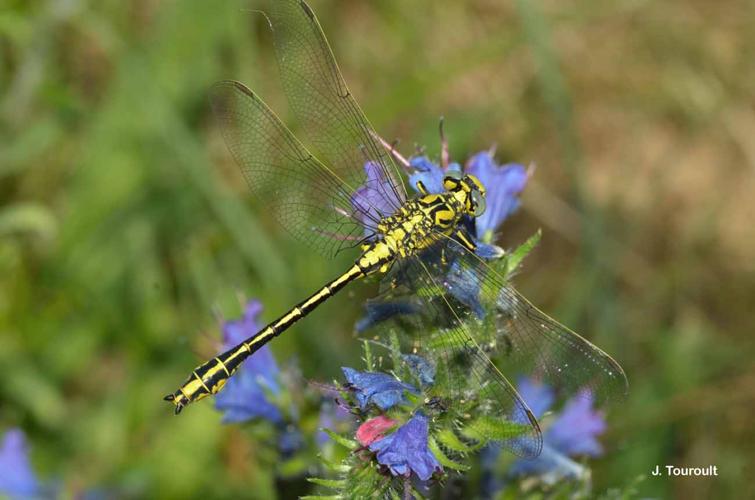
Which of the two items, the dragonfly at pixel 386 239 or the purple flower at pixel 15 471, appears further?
the purple flower at pixel 15 471


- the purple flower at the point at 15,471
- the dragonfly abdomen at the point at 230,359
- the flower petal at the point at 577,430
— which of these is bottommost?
the flower petal at the point at 577,430

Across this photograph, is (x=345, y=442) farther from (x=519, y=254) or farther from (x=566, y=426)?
(x=566, y=426)

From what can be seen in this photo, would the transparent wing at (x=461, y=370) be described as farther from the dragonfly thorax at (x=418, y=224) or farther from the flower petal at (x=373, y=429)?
the dragonfly thorax at (x=418, y=224)

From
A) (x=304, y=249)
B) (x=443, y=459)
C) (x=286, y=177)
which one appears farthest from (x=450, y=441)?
(x=304, y=249)

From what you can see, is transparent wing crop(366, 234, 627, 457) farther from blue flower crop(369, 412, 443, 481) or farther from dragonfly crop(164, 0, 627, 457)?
blue flower crop(369, 412, 443, 481)

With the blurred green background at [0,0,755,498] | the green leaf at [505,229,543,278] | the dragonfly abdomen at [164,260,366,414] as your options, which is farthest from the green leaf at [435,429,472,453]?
the blurred green background at [0,0,755,498]

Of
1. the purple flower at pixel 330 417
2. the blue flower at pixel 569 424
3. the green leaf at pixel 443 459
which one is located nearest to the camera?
the green leaf at pixel 443 459

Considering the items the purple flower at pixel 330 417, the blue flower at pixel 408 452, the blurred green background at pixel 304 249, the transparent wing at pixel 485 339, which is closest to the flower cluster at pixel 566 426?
the transparent wing at pixel 485 339
